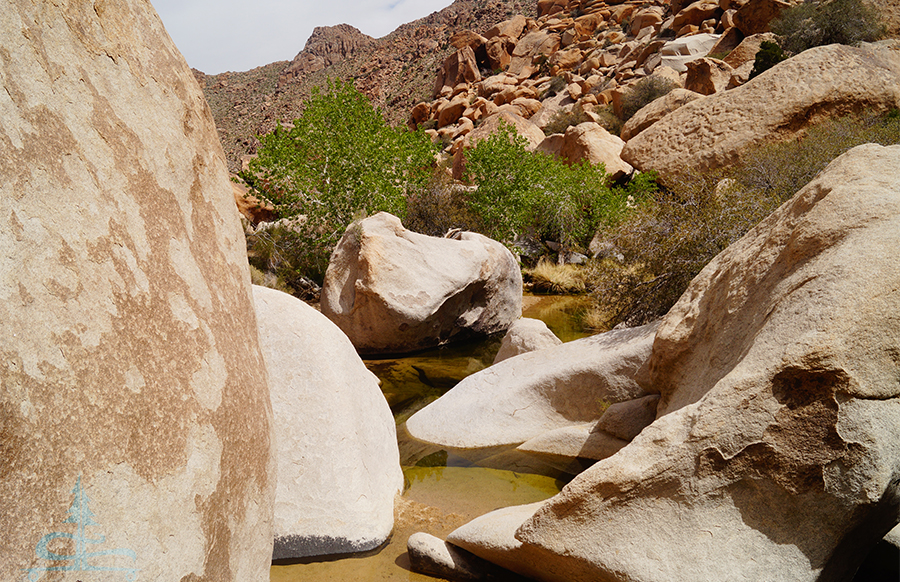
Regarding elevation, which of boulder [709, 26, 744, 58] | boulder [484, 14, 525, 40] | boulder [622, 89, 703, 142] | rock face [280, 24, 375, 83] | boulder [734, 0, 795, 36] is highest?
rock face [280, 24, 375, 83]

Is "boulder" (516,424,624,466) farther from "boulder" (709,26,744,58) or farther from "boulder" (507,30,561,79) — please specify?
"boulder" (507,30,561,79)

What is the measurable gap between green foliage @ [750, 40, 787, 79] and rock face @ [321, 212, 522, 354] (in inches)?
654

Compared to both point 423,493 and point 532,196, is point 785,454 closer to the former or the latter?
point 423,493

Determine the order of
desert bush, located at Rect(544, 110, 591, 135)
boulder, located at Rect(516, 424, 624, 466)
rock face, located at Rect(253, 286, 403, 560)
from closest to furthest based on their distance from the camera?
rock face, located at Rect(253, 286, 403, 560) → boulder, located at Rect(516, 424, 624, 466) → desert bush, located at Rect(544, 110, 591, 135)

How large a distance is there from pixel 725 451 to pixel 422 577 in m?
1.70

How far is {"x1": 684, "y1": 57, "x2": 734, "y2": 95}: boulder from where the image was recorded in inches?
841

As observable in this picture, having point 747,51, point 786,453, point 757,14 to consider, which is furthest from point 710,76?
point 786,453

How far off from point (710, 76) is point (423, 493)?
22.8 meters

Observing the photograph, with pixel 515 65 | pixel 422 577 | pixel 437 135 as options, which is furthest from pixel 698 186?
pixel 515 65

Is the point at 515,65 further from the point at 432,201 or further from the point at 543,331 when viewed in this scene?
the point at 543,331

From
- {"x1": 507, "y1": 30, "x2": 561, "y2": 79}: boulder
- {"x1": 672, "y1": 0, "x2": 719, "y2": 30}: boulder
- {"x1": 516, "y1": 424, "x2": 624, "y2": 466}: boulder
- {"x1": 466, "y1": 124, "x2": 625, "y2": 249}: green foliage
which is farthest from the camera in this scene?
{"x1": 507, "y1": 30, "x2": 561, "y2": 79}: boulder

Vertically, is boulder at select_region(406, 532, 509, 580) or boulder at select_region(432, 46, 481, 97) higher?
boulder at select_region(432, 46, 481, 97)

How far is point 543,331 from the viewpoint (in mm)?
6434

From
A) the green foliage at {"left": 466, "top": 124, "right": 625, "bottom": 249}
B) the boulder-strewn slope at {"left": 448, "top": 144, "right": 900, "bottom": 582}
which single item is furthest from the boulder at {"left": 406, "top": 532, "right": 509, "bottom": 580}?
the green foliage at {"left": 466, "top": 124, "right": 625, "bottom": 249}
